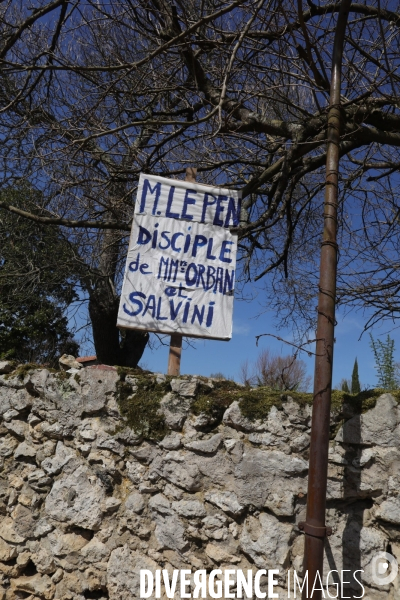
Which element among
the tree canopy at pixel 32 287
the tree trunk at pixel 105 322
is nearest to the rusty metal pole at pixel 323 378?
the tree canopy at pixel 32 287

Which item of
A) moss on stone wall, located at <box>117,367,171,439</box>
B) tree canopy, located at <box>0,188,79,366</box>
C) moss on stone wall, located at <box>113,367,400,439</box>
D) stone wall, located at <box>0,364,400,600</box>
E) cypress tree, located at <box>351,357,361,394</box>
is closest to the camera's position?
stone wall, located at <box>0,364,400,600</box>

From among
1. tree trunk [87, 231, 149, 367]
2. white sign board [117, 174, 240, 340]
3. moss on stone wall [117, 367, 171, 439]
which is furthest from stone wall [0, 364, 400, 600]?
tree trunk [87, 231, 149, 367]

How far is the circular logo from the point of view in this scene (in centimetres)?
237

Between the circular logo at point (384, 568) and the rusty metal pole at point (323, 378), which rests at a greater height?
the rusty metal pole at point (323, 378)

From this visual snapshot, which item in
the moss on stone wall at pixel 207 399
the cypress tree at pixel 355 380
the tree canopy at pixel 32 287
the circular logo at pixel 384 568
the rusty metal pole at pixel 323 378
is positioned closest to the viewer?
the rusty metal pole at pixel 323 378

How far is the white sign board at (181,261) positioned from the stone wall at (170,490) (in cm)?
47

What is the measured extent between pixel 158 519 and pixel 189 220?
190 centimetres

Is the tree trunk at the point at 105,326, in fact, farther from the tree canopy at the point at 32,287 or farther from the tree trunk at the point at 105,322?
the tree canopy at the point at 32,287

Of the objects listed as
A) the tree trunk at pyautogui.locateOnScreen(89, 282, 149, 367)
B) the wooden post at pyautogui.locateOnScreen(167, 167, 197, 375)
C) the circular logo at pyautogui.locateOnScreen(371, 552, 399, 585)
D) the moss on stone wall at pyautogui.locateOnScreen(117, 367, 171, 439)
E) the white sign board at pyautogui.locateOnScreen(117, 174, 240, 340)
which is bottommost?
the circular logo at pyautogui.locateOnScreen(371, 552, 399, 585)

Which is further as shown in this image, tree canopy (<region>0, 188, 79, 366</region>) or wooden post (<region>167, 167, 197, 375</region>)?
tree canopy (<region>0, 188, 79, 366</region>)

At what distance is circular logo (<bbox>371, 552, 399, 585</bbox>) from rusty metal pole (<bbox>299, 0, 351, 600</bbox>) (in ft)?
1.22

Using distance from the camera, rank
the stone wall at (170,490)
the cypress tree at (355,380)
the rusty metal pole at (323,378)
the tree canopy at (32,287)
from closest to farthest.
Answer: the rusty metal pole at (323,378), the stone wall at (170,490), the cypress tree at (355,380), the tree canopy at (32,287)

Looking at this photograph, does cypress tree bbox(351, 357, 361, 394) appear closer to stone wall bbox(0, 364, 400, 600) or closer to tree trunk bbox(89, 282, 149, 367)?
tree trunk bbox(89, 282, 149, 367)

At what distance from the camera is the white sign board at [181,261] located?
3.22 metres
